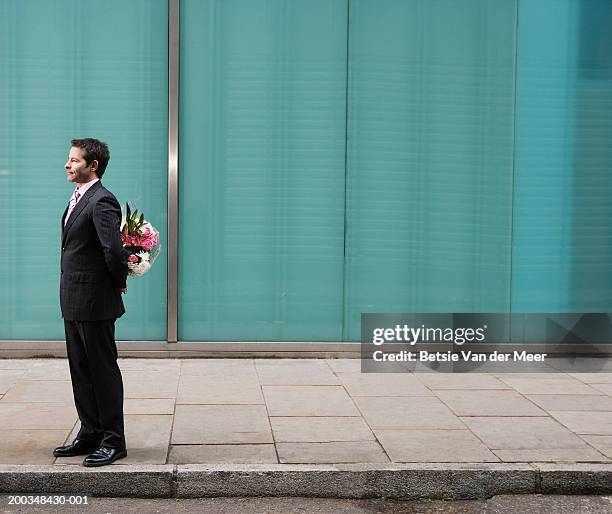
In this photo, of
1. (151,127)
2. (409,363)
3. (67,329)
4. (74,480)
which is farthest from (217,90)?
(74,480)

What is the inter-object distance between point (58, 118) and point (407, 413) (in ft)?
15.0

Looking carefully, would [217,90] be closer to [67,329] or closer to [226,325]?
[226,325]

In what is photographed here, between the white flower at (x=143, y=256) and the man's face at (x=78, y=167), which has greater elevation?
the man's face at (x=78, y=167)

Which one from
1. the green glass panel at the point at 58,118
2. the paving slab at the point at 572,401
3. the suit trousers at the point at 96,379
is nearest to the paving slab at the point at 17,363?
the green glass panel at the point at 58,118

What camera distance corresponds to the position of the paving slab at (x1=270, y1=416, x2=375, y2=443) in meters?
6.11

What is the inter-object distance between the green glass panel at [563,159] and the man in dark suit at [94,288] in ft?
16.9

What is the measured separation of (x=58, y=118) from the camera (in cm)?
898

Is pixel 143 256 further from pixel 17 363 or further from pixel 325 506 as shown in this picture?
pixel 17 363

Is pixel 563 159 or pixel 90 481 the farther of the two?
pixel 563 159

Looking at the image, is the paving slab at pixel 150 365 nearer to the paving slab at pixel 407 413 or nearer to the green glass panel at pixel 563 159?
the paving slab at pixel 407 413

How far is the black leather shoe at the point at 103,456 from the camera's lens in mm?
5344

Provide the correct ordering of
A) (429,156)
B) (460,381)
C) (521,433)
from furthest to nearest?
(429,156) < (460,381) < (521,433)

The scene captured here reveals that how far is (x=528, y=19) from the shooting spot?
30.3ft

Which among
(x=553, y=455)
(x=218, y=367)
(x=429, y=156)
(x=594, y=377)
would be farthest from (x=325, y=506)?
(x=429, y=156)
